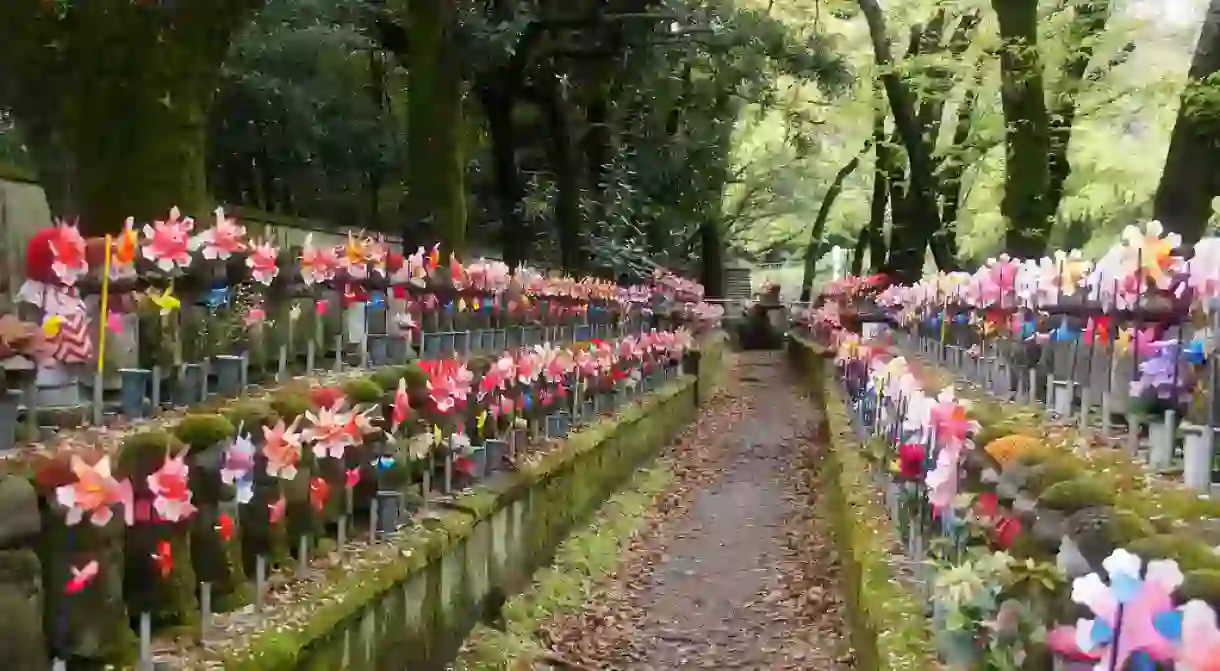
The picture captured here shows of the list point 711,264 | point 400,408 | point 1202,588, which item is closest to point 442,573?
point 400,408

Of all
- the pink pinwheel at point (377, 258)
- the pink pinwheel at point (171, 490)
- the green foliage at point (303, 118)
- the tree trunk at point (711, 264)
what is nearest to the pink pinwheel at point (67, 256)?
the pink pinwheel at point (171, 490)

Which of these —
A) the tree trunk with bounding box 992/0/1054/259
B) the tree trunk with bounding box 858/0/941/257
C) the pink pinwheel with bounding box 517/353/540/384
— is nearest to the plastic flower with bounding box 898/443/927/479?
the pink pinwheel with bounding box 517/353/540/384

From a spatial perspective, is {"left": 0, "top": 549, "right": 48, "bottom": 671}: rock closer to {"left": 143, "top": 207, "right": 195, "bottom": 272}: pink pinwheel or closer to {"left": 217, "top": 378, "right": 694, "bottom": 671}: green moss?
{"left": 217, "top": 378, "right": 694, "bottom": 671}: green moss

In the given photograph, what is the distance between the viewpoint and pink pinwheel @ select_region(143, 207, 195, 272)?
4.36 m

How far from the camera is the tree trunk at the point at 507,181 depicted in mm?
14141

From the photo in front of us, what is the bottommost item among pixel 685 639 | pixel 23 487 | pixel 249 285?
pixel 685 639

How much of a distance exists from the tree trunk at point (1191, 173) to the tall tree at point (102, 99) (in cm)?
554

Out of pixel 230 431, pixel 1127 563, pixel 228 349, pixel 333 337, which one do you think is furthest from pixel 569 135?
pixel 1127 563

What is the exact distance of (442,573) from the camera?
5.28m

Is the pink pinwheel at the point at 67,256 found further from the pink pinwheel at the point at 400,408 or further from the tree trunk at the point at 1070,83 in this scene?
the tree trunk at the point at 1070,83

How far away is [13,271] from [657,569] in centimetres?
458

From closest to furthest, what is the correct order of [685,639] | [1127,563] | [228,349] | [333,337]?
[1127,563] → [228,349] → [333,337] → [685,639]

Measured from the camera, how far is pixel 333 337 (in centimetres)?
607

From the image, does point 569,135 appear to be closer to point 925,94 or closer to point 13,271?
point 925,94
